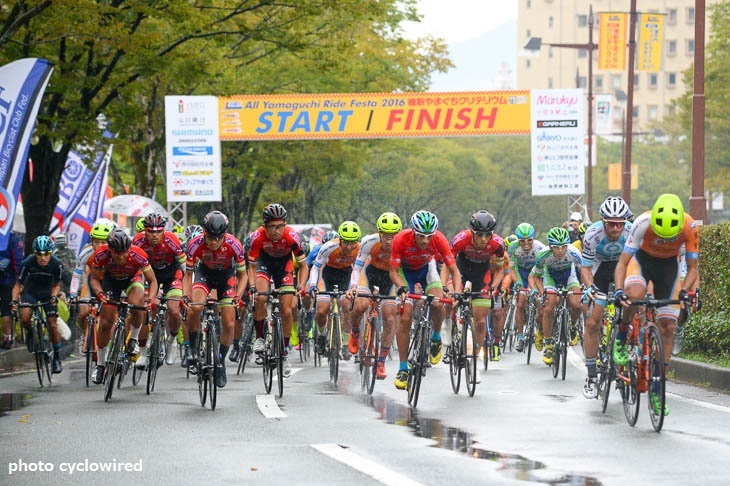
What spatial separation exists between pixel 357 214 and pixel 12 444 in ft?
188

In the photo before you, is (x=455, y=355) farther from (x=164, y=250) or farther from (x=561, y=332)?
(x=164, y=250)

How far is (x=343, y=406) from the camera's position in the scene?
12695 millimetres

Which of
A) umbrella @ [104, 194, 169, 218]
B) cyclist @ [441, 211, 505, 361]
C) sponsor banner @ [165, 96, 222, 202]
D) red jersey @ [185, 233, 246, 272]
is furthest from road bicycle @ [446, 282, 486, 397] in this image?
sponsor banner @ [165, 96, 222, 202]

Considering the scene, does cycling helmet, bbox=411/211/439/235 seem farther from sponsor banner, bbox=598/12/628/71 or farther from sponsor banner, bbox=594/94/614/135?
sponsor banner, bbox=594/94/614/135

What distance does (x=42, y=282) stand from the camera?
1761cm

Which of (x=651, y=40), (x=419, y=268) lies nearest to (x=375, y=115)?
(x=651, y=40)

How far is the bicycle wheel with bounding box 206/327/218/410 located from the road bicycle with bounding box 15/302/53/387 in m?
3.91

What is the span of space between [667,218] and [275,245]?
530 centimetres

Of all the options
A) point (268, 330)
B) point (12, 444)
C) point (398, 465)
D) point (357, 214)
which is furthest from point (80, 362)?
point (357, 214)

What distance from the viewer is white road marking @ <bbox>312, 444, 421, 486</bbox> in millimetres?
7926

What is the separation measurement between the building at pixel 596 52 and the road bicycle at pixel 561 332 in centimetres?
13482

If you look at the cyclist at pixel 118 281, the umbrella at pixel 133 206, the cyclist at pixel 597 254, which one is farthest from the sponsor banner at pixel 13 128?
the umbrella at pixel 133 206

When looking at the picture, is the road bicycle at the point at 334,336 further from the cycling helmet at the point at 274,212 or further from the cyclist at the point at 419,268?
the cyclist at the point at 419,268

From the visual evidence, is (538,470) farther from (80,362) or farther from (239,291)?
(80,362)
